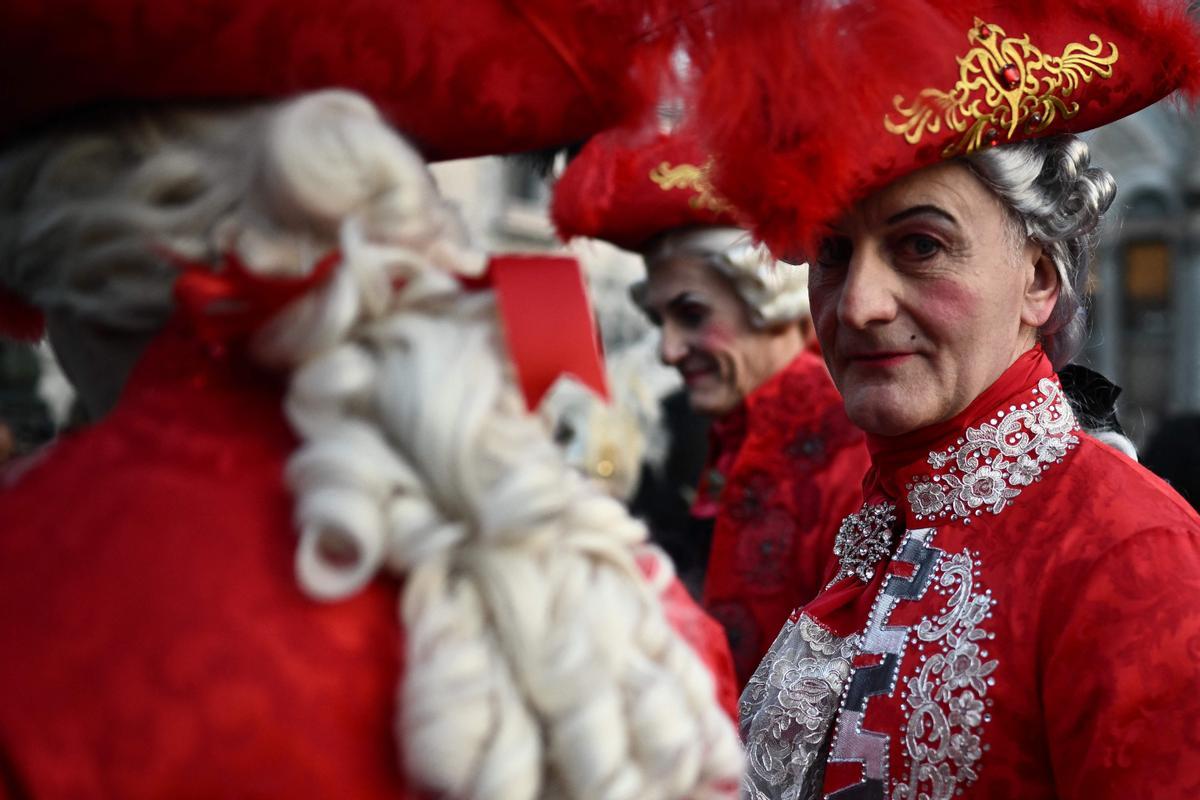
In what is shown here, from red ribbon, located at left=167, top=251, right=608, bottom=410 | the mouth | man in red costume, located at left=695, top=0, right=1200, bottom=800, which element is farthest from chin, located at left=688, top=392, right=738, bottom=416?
red ribbon, located at left=167, top=251, right=608, bottom=410

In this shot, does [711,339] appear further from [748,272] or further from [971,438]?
[971,438]

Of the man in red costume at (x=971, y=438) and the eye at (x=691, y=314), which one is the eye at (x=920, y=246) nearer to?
the man in red costume at (x=971, y=438)

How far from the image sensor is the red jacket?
5.34ft

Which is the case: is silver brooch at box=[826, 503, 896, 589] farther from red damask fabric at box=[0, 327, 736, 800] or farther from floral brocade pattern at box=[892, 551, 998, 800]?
red damask fabric at box=[0, 327, 736, 800]

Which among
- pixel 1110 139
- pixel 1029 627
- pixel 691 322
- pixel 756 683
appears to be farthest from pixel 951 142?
pixel 1110 139

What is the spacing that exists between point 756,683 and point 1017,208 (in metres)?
0.96

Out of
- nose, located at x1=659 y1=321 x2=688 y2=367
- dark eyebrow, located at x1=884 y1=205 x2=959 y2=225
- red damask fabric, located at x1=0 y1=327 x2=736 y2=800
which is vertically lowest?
nose, located at x1=659 y1=321 x2=688 y2=367

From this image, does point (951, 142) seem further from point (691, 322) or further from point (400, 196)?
point (691, 322)

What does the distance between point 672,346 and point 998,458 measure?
1.85 m

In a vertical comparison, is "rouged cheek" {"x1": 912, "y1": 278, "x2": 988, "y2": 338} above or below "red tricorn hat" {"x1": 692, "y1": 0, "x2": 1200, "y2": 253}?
below

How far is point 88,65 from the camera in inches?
40.5

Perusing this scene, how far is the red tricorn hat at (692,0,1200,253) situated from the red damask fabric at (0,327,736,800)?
2.74 feet

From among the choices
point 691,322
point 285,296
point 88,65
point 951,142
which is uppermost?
point 88,65

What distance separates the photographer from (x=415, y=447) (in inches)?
38.4
